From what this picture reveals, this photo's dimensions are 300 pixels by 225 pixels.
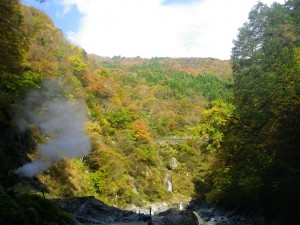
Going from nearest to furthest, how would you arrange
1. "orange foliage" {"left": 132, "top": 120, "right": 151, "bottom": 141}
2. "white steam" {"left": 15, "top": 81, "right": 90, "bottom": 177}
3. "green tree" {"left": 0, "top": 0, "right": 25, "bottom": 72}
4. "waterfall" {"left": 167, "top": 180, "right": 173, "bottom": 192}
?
"green tree" {"left": 0, "top": 0, "right": 25, "bottom": 72}
"white steam" {"left": 15, "top": 81, "right": 90, "bottom": 177}
"orange foliage" {"left": 132, "top": 120, "right": 151, "bottom": 141}
"waterfall" {"left": 167, "top": 180, "right": 173, "bottom": 192}

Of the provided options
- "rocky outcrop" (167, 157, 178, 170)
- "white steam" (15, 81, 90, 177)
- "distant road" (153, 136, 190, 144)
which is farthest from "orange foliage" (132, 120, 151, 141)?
"white steam" (15, 81, 90, 177)

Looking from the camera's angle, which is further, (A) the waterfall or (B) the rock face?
(A) the waterfall

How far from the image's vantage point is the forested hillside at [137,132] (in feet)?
60.4

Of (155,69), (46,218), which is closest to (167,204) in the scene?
(46,218)

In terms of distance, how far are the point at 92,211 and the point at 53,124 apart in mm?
12548

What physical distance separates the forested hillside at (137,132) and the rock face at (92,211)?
3139 millimetres

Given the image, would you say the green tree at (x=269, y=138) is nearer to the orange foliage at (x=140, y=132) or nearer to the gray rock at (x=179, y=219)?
the gray rock at (x=179, y=219)

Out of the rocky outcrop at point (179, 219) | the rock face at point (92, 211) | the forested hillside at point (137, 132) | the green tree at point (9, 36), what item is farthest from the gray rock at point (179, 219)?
the green tree at point (9, 36)

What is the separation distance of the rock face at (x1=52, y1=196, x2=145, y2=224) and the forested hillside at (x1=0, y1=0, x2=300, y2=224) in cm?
314

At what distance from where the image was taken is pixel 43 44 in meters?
47.6

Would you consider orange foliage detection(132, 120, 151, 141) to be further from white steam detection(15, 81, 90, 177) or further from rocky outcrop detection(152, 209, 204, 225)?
rocky outcrop detection(152, 209, 204, 225)

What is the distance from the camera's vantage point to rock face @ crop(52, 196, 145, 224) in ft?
76.4

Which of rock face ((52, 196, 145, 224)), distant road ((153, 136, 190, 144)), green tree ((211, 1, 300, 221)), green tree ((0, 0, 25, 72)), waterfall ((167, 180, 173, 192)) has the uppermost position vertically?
distant road ((153, 136, 190, 144))

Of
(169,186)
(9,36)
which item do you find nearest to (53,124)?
(9,36)
